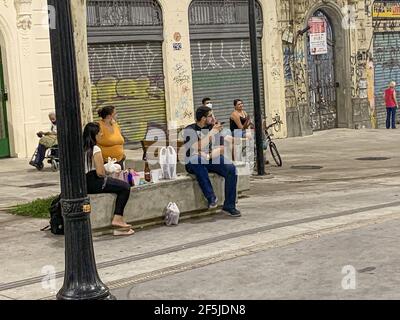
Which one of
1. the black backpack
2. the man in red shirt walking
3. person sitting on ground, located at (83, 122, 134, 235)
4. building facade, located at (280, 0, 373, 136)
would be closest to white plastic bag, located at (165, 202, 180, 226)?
person sitting on ground, located at (83, 122, 134, 235)

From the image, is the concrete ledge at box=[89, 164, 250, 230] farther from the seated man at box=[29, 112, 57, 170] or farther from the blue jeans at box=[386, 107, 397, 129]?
the blue jeans at box=[386, 107, 397, 129]

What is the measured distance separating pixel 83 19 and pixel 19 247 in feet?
11.0

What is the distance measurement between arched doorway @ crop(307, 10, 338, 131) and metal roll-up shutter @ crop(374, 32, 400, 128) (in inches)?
83.5

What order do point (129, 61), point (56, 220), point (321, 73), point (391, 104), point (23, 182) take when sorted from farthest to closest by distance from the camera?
point (391, 104) → point (321, 73) → point (129, 61) → point (23, 182) → point (56, 220)

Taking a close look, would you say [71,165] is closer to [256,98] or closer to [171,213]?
[171,213]

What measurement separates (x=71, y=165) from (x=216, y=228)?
4005 mm

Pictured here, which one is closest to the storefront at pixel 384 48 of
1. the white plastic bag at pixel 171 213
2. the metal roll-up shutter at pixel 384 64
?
the metal roll-up shutter at pixel 384 64

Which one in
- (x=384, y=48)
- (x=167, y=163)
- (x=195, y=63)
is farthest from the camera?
(x=384, y=48)

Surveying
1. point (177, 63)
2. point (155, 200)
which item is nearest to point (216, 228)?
point (155, 200)

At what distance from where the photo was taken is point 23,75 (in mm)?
18016

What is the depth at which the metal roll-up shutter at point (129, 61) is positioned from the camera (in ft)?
63.4

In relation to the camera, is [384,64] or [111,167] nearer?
[111,167]

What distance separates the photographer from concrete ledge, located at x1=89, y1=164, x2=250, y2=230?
28.1ft
